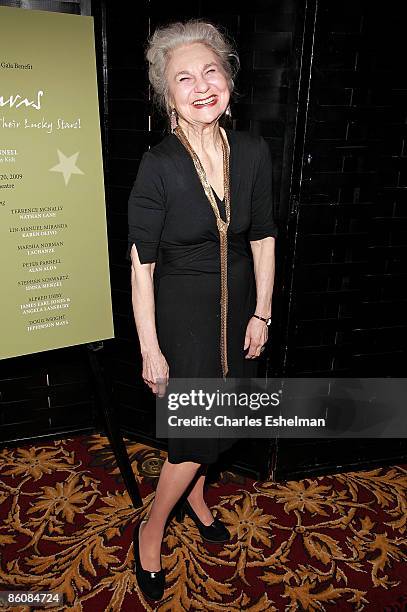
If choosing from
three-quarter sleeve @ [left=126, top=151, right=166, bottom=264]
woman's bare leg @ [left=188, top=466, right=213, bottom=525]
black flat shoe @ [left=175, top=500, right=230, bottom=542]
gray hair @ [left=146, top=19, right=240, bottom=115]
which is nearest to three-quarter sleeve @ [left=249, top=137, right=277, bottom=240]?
gray hair @ [left=146, top=19, right=240, bottom=115]

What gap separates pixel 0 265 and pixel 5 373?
3.29 feet

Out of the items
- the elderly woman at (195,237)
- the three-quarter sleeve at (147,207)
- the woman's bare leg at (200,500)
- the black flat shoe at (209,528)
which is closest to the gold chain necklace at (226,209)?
the elderly woman at (195,237)

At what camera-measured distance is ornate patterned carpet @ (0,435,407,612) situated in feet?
6.43

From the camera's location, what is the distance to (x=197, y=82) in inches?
64.1

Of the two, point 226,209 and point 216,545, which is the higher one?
point 226,209

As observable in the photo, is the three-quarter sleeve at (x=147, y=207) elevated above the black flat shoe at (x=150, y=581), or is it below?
above

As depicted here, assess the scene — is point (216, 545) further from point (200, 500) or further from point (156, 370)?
point (156, 370)

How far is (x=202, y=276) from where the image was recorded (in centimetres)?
174

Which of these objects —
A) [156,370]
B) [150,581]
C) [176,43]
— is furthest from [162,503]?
[176,43]

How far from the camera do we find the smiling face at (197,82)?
1628mm

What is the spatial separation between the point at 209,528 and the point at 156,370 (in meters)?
0.84

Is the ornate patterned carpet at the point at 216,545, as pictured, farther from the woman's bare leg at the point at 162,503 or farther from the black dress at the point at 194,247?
the black dress at the point at 194,247

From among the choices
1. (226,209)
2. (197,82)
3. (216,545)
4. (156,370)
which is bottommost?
(216,545)

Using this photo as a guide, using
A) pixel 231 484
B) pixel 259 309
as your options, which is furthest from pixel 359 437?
pixel 259 309
